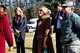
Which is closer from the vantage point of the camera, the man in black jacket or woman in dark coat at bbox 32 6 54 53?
the man in black jacket

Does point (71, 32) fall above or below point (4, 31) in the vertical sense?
below

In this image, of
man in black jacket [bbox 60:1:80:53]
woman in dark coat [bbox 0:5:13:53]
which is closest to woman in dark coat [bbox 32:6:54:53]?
man in black jacket [bbox 60:1:80:53]

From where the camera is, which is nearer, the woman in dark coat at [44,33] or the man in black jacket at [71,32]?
the man in black jacket at [71,32]

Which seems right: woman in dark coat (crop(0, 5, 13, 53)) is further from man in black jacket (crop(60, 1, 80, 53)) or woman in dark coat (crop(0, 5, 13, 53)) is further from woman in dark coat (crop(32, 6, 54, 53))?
woman in dark coat (crop(32, 6, 54, 53))

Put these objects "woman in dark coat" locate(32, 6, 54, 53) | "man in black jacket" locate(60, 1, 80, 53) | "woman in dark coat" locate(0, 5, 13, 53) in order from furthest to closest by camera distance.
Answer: "woman in dark coat" locate(32, 6, 54, 53) → "man in black jacket" locate(60, 1, 80, 53) → "woman in dark coat" locate(0, 5, 13, 53)

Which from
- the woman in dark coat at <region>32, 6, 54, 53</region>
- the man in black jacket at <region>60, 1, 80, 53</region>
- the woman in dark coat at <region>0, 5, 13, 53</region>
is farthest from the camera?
the woman in dark coat at <region>32, 6, 54, 53</region>

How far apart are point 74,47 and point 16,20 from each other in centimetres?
417

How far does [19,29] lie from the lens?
500 inches

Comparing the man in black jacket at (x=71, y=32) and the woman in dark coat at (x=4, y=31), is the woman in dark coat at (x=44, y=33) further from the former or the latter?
the woman in dark coat at (x=4, y=31)

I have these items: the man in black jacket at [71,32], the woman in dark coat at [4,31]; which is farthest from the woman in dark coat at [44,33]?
the woman in dark coat at [4,31]

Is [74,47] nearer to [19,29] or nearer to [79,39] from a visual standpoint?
[79,39]

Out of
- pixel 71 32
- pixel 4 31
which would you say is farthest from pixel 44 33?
pixel 4 31

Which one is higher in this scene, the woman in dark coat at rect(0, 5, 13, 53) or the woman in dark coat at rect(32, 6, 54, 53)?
the woman in dark coat at rect(0, 5, 13, 53)

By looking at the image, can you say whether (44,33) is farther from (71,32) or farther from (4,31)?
(4,31)
